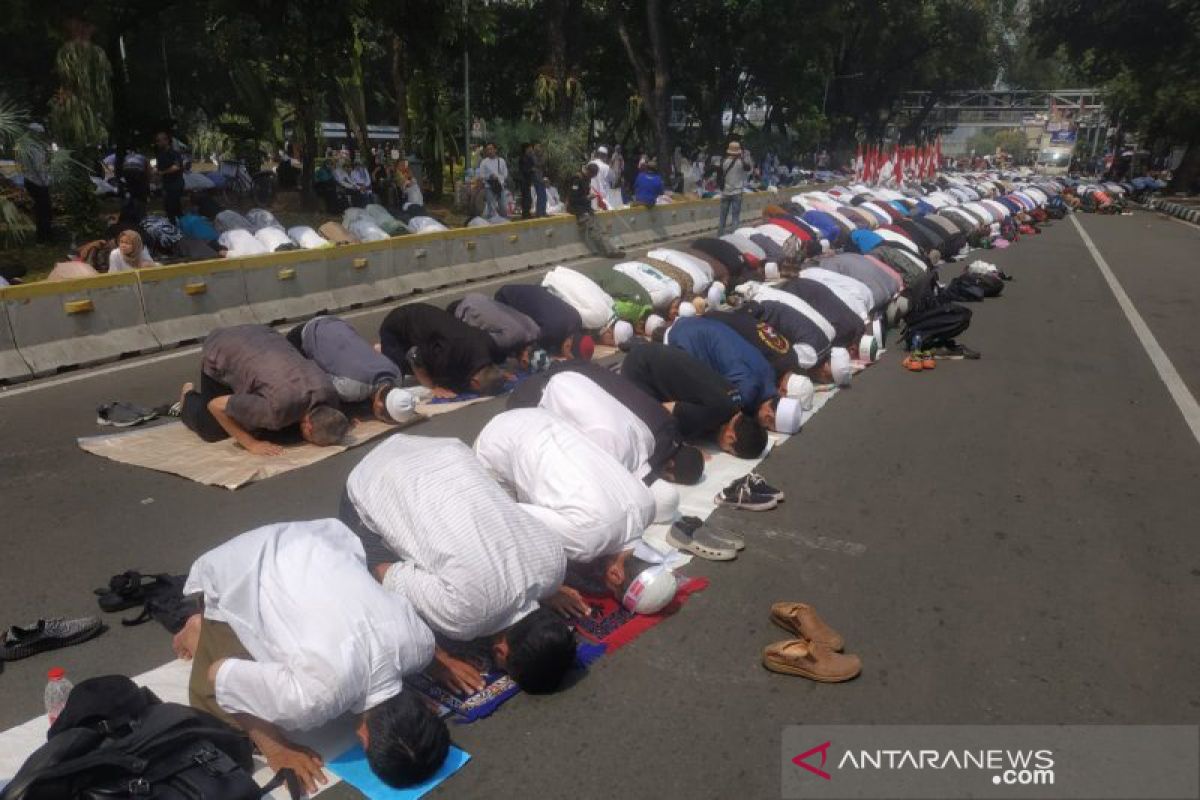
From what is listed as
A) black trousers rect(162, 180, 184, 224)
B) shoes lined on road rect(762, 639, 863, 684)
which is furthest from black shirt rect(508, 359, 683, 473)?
black trousers rect(162, 180, 184, 224)

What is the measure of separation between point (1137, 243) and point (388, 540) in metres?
24.1

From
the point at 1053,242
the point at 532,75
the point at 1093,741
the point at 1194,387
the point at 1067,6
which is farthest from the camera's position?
the point at 1067,6

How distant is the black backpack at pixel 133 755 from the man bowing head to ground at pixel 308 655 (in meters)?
0.14

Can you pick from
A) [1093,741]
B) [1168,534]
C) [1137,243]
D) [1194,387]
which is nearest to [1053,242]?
[1137,243]

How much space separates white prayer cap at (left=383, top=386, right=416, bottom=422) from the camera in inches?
257

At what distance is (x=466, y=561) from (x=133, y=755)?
1.23 meters

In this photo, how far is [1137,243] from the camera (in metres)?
22.3

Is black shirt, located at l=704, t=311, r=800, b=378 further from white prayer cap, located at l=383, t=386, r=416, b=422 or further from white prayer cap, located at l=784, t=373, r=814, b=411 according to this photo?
white prayer cap, located at l=383, t=386, r=416, b=422

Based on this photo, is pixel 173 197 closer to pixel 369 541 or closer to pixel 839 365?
pixel 839 365

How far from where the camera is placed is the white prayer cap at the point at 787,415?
6.68m

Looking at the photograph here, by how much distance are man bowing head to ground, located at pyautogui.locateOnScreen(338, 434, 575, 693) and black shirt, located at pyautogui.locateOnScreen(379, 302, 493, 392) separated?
3485mm

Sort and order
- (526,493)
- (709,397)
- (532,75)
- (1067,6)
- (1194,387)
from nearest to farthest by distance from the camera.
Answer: (526,493), (709,397), (1194,387), (532,75), (1067,6)

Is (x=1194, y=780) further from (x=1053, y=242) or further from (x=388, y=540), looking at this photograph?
(x=1053, y=242)

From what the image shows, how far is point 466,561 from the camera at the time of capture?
3.34 metres
